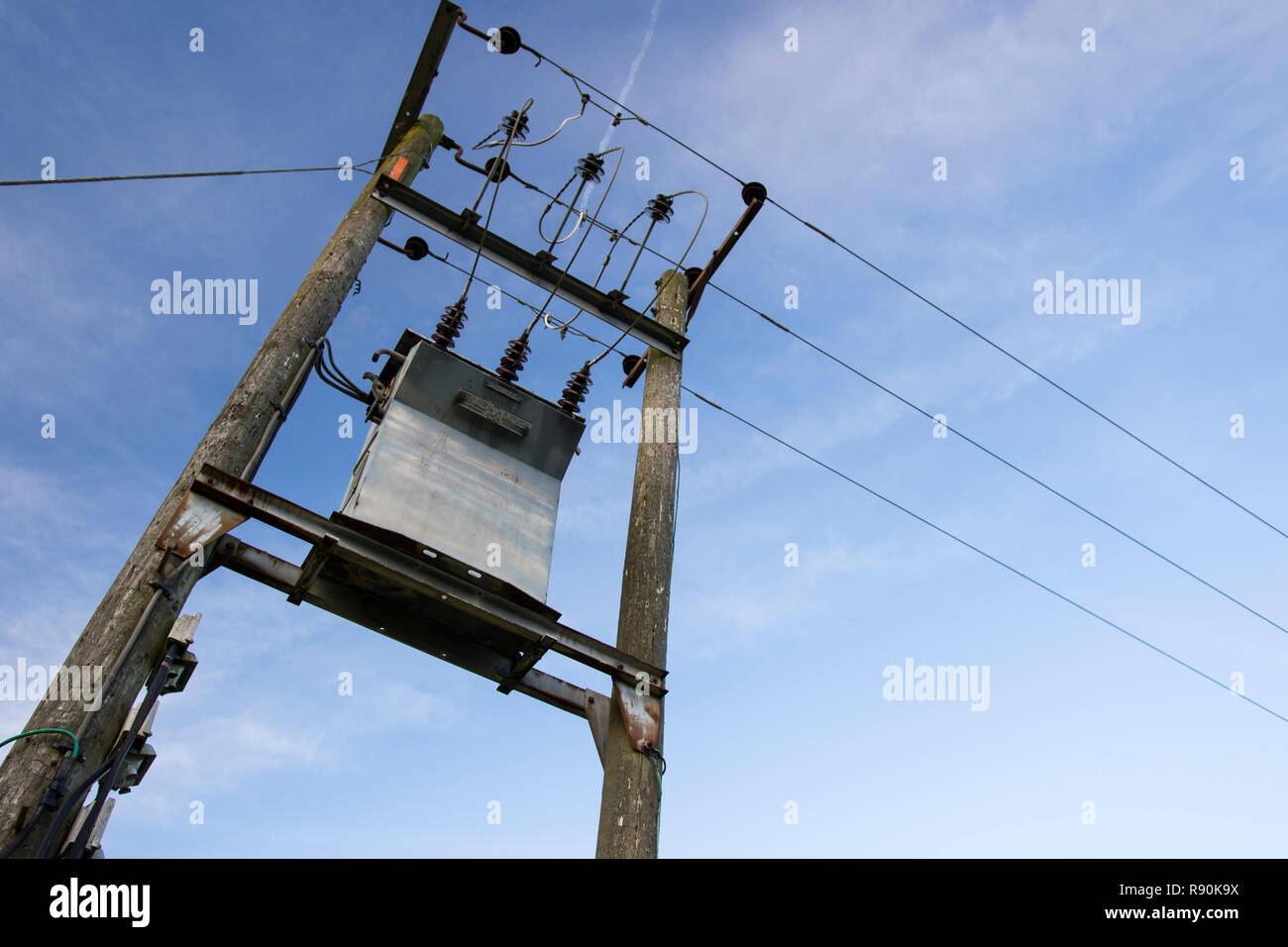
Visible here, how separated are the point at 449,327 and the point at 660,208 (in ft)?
8.06

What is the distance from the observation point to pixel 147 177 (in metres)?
5.39

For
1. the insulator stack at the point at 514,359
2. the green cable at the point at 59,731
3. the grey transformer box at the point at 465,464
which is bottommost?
the green cable at the point at 59,731

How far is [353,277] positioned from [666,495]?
245cm

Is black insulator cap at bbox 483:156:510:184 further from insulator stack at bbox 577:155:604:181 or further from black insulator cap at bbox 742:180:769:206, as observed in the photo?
black insulator cap at bbox 742:180:769:206

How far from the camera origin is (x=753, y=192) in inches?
271

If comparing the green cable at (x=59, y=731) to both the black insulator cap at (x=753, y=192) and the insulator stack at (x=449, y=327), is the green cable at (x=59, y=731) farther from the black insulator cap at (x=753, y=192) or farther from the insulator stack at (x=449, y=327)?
the black insulator cap at (x=753, y=192)

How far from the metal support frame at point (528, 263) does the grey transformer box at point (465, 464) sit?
116 cm

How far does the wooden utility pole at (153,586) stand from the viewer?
299 cm

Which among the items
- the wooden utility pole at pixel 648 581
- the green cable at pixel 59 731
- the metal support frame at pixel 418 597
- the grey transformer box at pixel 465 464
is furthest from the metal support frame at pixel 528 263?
the green cable at pixel 59 731

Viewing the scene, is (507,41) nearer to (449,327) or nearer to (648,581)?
(449,327)

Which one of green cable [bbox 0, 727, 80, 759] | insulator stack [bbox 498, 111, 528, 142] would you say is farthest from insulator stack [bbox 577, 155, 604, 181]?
green cable [bbox 0, 727, 80, 759]
